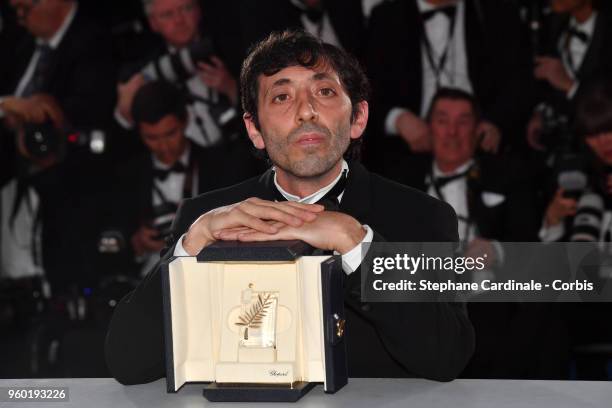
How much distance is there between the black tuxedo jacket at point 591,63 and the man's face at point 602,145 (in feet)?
0.53

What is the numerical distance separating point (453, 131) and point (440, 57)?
1.13 feet

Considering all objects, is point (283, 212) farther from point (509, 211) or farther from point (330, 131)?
point (509, 211)

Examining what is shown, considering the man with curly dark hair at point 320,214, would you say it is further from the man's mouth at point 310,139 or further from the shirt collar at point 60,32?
the shirt collar at point 60,32

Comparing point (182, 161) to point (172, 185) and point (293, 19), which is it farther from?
point (293, 19)

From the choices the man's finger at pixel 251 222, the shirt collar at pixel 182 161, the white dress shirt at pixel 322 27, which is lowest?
the shirt collar at pixel 182 161

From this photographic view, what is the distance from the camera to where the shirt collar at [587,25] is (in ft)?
14.1

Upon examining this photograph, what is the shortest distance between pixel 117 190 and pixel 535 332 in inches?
82.7

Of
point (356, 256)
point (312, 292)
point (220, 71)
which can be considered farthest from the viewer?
point (220, 71)

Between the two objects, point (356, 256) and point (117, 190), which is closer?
point (356, 256)

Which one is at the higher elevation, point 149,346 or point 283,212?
point 283,212

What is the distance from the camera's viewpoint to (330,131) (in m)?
2.13

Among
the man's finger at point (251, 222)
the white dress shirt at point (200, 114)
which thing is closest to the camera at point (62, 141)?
the white dress shirt at point (200, 114)

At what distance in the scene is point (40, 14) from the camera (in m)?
4.75

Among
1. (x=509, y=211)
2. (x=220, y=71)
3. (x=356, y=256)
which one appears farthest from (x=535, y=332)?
(x=356, y=256)
